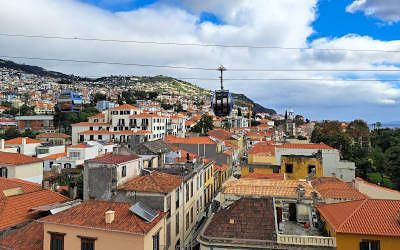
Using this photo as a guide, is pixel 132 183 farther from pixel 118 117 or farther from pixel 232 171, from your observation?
pixel 118 117

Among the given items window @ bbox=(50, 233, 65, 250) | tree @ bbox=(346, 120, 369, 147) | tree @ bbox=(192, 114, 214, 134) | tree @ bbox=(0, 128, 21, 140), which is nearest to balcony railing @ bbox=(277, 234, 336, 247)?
window @ bbox=(50, 233, 65, 250)

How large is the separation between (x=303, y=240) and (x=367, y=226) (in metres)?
2.70

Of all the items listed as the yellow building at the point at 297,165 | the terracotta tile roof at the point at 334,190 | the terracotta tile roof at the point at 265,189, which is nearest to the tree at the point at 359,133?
the yellow building at the point at 297,165

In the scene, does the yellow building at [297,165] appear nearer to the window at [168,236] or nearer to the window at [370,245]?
the window at [168,236]

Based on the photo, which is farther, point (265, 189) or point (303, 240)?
point (265, 189)

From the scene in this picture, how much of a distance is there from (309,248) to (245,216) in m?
3.07

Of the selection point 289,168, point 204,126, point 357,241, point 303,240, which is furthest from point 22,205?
point 204,126

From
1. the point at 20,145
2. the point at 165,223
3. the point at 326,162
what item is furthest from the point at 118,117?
the point at 165,223

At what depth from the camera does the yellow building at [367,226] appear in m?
13.6

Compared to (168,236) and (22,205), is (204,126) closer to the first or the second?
(168,236)

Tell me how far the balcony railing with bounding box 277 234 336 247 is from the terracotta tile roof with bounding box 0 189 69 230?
42.0 feet

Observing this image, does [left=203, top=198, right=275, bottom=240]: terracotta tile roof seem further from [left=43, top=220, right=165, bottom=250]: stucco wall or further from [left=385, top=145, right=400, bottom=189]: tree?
[left=385, top=145, right=400, bottom=189]: tree

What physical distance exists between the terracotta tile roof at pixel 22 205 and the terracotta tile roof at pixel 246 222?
9.76 metres

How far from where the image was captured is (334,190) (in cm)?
2402
